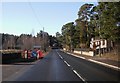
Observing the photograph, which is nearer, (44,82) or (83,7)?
(44,82)

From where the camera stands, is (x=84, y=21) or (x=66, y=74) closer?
(x=66, y=74)

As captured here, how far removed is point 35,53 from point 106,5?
16886mm

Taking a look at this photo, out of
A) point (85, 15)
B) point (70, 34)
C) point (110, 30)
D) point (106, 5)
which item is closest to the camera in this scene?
Result: point (110, 30)

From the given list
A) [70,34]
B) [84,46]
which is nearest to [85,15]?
[84,46]

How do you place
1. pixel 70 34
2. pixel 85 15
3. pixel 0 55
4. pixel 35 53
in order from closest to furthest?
pixel 0 55
pixel 35 53
pixel 85 15
pixel 70 34

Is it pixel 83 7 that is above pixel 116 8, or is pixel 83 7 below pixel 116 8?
above

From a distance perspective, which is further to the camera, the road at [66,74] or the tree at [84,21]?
the tree at [84,21]

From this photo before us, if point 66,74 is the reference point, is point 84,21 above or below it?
above

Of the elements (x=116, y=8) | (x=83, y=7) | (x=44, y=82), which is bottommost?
(x=44, y=82)

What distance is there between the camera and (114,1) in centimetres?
4119

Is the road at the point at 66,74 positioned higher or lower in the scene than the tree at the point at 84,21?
lower

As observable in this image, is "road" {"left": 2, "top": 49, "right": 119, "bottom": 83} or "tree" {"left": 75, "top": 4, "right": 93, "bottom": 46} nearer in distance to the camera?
"road" {"left": 2, "top": 49, "right": 119, "bottom": 83}

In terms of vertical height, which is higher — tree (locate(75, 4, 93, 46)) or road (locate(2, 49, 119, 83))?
tree (locate(75, 4, 93, 46))

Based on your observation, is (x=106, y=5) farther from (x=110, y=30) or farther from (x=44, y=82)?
(x=44, y=82)
